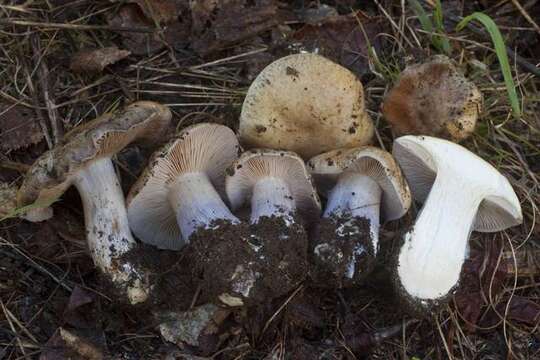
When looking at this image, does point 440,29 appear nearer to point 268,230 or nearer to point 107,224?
point 268,230

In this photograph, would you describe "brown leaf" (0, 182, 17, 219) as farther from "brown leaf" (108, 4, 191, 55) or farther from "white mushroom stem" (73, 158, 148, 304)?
"brown leaf" (108, 4, 191, 55)

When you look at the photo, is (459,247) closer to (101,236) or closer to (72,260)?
(101,236)

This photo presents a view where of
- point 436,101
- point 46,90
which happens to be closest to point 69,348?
point 46,90

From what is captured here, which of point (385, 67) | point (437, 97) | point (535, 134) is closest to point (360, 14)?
point (385, 67)

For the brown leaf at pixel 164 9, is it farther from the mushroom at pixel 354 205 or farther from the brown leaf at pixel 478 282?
the brown leaf at pixel 478 282

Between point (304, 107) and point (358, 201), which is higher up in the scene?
point (304, 107)
